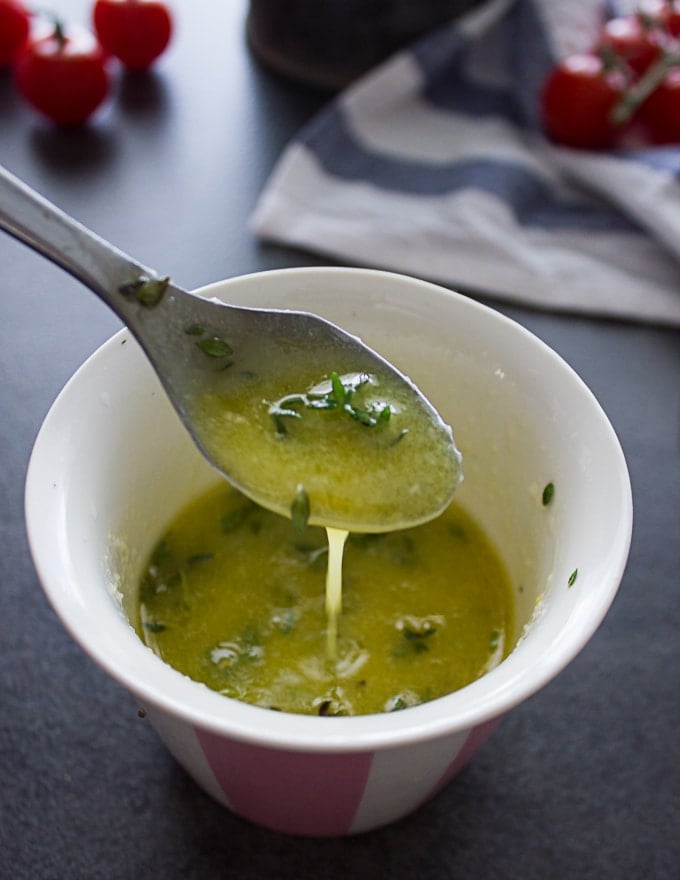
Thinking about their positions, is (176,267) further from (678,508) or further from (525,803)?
(525,803)

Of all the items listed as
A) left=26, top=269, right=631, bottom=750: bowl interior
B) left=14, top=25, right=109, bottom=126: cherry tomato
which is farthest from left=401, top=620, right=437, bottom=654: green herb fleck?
left=14, top=25, right=109, bottom=126: cherry tomato

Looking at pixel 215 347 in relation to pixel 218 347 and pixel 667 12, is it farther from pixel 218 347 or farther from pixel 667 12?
pixel 667 12

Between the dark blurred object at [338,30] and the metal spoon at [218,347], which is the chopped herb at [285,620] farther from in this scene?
the dark blurred object at [338,30]

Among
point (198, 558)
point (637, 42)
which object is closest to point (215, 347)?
point (198, 558)

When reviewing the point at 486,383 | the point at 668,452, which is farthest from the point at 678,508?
the point at 486,383

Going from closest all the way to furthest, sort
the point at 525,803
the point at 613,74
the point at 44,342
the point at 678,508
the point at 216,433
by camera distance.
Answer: the point at 216,433, the point at 525,803, the point at 678,508, the point at 44,342, the point at 613,74

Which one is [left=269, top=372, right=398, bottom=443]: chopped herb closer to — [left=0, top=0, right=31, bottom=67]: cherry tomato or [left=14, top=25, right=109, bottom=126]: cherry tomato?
[left=14, top=25, right=109, bottom=126]: cherry tomato

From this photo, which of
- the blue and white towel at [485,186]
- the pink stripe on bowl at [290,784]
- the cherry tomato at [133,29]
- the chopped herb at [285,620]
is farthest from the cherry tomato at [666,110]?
the pink stripe on bowl at [290,784]
